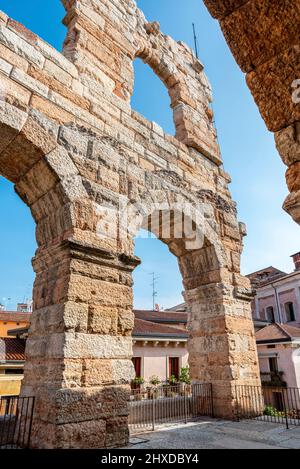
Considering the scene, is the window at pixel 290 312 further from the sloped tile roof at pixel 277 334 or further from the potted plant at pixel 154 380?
the potted plant at pixel 154 380

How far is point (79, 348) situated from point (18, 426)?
3.95 ft

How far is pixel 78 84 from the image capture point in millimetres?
4906

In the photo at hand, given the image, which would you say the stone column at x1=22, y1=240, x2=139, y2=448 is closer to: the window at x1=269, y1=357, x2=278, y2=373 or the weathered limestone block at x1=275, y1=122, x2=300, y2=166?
the weathered limestone block at x1=275, y1=122, x2=300, y2=166

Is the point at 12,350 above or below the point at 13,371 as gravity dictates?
above

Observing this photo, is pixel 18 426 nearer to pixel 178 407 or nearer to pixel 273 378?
pixel 178 407

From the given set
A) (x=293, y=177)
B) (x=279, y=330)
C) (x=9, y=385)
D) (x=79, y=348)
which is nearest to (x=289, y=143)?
(x=293, y=177)

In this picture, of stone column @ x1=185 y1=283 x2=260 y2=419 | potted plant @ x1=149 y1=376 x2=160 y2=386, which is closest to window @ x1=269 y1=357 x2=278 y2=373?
potted plant @ x1=149 y1=376 x2=160 y2=386

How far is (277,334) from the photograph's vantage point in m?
16.4

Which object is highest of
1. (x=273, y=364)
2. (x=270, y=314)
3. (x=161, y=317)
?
(x=270, y=314)

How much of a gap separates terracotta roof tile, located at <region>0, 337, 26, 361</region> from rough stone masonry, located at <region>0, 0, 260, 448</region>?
393 inches

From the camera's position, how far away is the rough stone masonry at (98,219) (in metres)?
3.49

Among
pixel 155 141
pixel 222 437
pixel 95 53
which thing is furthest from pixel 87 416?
pixel 95 53
